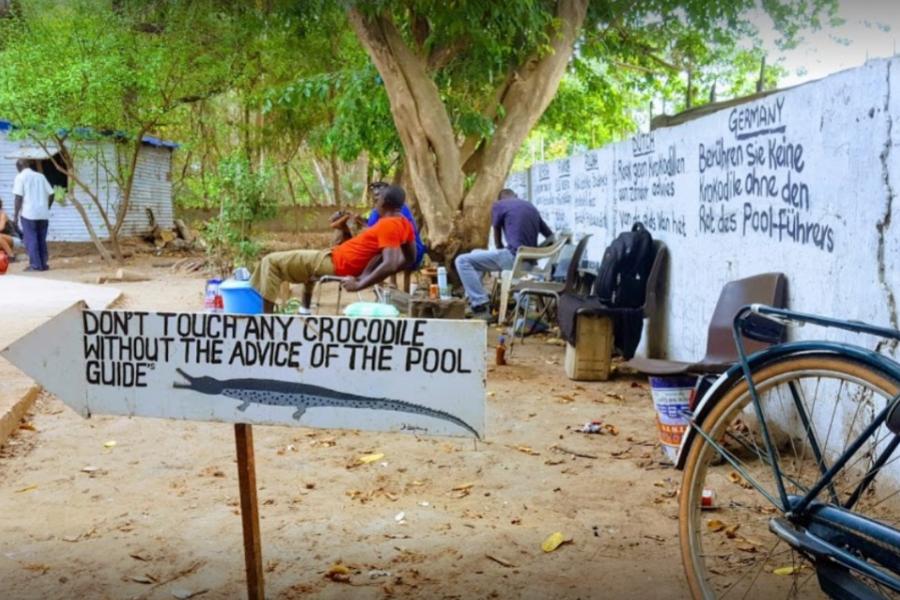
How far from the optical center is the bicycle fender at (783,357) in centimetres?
223

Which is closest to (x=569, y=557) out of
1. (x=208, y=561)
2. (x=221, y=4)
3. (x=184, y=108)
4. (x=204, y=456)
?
(x=208, y=561)

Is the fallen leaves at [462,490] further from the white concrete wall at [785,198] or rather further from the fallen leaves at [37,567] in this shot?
the white concrete wall at [785,198]

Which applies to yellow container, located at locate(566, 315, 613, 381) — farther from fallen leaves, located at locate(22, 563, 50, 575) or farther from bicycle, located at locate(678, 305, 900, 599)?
fallen leaves, located at locate(22, 563, 50, 575)

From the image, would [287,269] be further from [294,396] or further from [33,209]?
[33,209]

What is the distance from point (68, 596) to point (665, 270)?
201 inches

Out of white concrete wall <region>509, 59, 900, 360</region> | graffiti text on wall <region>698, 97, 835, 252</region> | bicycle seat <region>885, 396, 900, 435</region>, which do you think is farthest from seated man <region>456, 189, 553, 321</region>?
bicycle seat <region>885, 396, 900, 435</region>

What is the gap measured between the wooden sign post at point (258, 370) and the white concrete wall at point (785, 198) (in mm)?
2332

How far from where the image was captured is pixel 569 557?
3.48m

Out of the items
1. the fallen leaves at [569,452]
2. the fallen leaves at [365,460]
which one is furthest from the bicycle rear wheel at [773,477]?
the fallen leaves at [365,460]

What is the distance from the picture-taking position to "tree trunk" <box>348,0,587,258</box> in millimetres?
10234

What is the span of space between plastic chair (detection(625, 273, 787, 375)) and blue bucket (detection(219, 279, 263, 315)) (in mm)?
4037

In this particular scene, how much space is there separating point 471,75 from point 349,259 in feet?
14.7

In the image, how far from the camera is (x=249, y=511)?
2.80 meters

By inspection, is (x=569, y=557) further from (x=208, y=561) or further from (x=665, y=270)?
(x=665, y=270)
